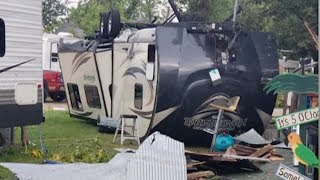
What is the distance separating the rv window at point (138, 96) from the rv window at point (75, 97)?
160 inches

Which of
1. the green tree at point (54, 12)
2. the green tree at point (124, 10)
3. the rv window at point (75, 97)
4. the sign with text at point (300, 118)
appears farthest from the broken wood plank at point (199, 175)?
the green tree at point (54, 12)

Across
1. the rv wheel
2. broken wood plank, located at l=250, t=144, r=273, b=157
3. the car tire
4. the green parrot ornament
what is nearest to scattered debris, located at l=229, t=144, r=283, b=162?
broken wood plank, located at l=250, t=144, r=273, b=157

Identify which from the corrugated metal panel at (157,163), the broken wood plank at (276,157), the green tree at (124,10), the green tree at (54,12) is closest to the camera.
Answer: the corrugated metal panel at (157,163)

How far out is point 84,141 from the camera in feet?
42.0

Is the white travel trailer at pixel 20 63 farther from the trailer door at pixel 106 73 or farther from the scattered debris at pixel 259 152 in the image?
the trailer door at pixel 106 73

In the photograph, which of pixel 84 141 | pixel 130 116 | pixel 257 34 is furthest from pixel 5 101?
pixel 257 34

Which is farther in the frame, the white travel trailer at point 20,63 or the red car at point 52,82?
the red car at point 52,82

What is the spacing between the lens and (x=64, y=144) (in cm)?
1265

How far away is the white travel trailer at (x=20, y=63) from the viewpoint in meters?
10.2

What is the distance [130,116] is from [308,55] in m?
4.41

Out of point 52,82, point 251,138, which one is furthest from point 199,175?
point 52,82

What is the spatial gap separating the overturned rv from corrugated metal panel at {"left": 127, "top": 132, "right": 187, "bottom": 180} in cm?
407

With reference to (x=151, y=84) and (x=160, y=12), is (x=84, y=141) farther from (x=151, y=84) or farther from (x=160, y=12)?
(x=160, y=12)

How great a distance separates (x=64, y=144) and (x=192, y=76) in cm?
317
